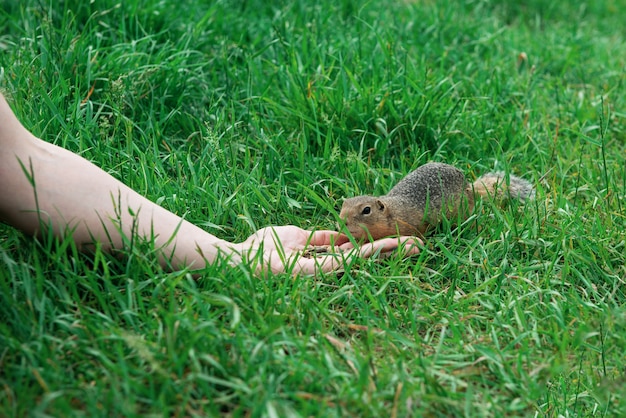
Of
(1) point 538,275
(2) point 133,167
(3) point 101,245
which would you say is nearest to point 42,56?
(2) point 133,167

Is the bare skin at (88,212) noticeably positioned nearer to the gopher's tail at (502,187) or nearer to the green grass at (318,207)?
the green grass at (318,207)

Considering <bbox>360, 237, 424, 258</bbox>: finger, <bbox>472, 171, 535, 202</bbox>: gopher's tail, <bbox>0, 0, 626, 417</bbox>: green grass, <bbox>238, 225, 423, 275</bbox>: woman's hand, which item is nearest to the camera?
<bbox>0, 0, 626, 417</bbox>: green grass

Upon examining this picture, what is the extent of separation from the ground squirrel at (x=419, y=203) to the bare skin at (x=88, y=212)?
1.36 ft

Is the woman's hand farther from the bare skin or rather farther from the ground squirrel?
the ground squirrel

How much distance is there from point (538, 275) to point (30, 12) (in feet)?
10.7

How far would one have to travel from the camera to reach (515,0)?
669 centimetres

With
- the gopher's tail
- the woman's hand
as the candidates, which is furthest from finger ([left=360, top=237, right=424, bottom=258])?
the gopher's tail

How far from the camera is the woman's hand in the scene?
328cm


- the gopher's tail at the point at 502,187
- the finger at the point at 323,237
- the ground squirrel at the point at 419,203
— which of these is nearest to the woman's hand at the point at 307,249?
the finger at the point at 323,237

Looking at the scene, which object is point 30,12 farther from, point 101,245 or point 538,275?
point 538,275

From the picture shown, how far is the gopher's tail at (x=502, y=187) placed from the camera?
3941 millimetres

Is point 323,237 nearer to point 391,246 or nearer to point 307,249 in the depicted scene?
point 307,249

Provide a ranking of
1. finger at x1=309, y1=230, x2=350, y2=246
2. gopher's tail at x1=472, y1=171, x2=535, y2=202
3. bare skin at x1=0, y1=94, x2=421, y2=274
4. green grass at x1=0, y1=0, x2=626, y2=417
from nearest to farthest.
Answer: green grass at x1=0, y1=0, x2=626, y2=417 < bare skin at x1=0, y1=94, x2=421, y2=274 < finger at x1=309, y1=230, x2=350, y2=246 < gopher's tail at x1=472, y1=171, x2=535, y2=202

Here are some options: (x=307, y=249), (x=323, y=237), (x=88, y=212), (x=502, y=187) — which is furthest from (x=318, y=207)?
(x=88, y=212)
